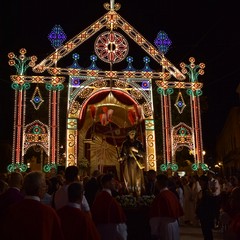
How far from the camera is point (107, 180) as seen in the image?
6.87 meters

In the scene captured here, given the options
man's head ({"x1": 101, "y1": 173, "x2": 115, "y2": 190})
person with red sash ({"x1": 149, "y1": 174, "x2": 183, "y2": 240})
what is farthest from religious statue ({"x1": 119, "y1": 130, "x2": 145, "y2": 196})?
man's head ({"x1": 101, "y1": 173, "x2": 115, "y2": 190})

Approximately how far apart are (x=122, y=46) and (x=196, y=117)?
18.9 ft

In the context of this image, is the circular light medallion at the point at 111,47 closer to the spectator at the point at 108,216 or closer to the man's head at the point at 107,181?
the man's head at the point at 107,181

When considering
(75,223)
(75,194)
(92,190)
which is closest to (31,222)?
(75,223)

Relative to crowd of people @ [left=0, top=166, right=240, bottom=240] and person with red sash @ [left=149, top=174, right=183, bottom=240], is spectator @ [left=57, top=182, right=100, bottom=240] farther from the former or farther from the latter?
person with red sash @ [left=149, top=174, right=183, bottom=240]

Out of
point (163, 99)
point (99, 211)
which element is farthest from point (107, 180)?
point (163, 99)

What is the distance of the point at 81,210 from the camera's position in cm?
456

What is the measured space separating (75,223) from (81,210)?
45 centimetres

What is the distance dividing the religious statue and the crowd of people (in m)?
2.86

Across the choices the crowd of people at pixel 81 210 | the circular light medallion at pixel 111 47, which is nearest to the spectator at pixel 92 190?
the crowd of people at pixel 81 210

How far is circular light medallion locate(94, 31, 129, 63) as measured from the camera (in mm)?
20156

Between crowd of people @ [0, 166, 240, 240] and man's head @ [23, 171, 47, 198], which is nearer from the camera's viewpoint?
crowd of people @ [0, 166, 240, 240]

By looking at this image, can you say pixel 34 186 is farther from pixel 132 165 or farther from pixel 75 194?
pixel 132 165

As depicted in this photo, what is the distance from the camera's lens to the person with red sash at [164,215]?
270 inches
